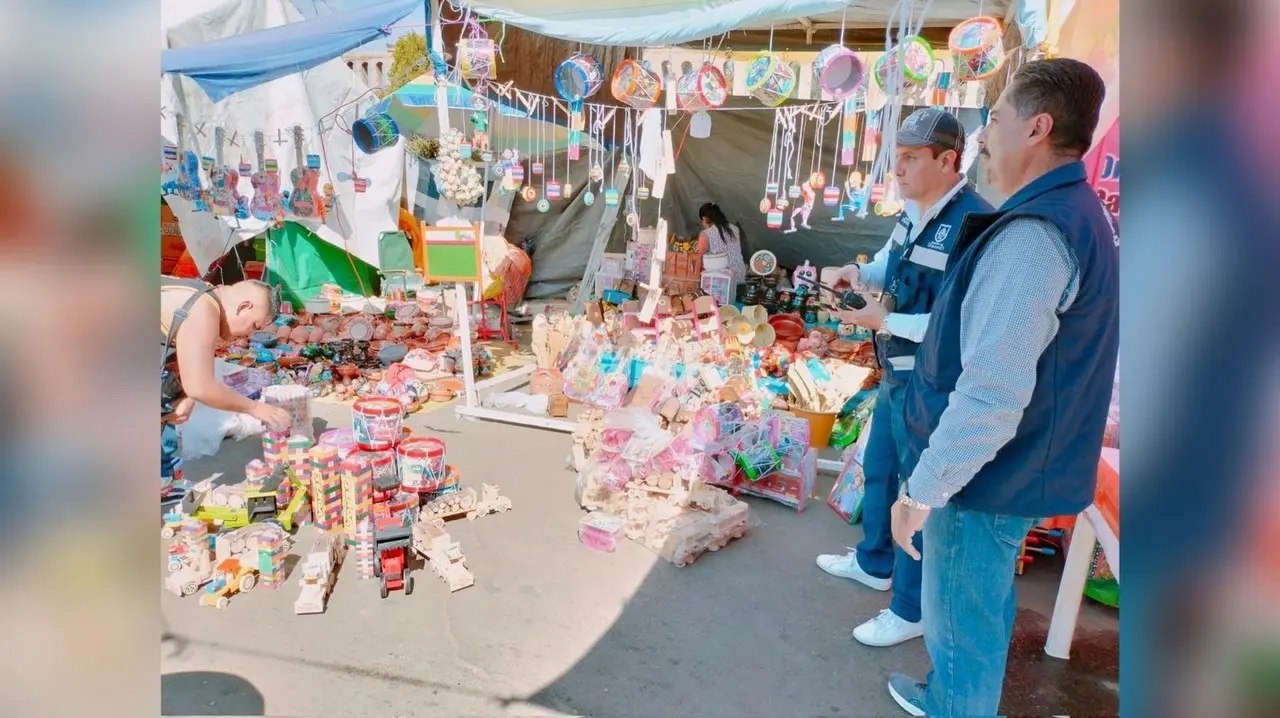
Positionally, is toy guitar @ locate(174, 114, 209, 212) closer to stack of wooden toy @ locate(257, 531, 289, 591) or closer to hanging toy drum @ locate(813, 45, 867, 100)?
stack of wooden toy @ locate(257, 531, 289, 591)

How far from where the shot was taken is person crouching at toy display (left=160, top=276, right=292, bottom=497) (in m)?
2.78

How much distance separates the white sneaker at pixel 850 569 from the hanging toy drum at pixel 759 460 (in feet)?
2.29

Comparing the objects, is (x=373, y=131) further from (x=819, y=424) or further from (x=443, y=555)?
(x=819, y=424)

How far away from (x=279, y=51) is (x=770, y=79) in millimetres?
3335

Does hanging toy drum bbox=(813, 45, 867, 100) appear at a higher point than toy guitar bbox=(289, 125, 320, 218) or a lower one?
higher

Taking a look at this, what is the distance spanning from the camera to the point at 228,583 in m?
2.88

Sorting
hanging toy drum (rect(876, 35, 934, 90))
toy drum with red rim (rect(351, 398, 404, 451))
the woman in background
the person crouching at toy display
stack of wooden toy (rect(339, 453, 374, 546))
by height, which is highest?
hanging toy drum (rect(876, 35, 934, 90))

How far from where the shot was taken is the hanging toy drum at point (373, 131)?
549cm

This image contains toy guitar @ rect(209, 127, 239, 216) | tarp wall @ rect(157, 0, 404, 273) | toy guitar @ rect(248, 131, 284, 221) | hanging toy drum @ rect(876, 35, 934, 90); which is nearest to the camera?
hanging toy drum @ rect(876, 35, 934, 90)

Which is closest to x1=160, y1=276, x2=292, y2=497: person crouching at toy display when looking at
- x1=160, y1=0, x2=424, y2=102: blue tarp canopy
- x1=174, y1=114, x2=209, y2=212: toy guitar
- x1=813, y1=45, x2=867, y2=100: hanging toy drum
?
x1=160, y1=0, x2=424, y2=102: blue tarp canopy

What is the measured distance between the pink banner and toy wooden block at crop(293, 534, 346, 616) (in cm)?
340

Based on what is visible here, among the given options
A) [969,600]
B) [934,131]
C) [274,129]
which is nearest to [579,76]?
[934,131]

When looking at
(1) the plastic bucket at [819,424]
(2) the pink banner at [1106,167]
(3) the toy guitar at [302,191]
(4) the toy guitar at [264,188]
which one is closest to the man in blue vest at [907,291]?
(2) the pink banner at [1106,167]
